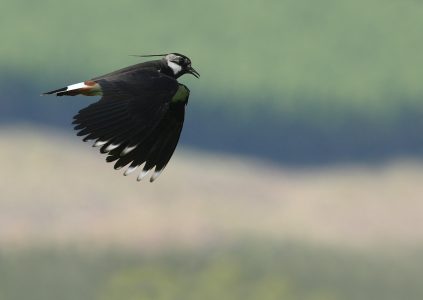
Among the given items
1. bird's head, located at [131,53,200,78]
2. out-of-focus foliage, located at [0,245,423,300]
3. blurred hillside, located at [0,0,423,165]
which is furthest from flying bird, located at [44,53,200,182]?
blurred hillside, located at [0,0,423,165]

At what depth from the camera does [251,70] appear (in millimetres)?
41406

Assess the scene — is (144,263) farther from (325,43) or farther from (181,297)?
(325,43)

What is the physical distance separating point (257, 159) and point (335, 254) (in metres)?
6.73

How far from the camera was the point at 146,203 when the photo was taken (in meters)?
36.2

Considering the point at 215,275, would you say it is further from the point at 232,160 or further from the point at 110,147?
the point at 110,147

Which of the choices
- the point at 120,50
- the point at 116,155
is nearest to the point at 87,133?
the point at 116,155

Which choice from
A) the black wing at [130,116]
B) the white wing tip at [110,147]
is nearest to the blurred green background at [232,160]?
the black wing at [130,116]

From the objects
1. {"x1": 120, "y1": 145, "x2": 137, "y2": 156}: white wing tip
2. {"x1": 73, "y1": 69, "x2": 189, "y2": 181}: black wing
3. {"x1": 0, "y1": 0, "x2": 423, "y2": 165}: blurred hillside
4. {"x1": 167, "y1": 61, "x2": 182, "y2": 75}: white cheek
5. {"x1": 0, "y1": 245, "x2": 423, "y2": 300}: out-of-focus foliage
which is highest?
{"x1": 0, "y1": 0, "x2": 423, "y2": 165}: blurred hillside

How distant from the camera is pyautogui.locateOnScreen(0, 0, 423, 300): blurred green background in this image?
32.4 meters

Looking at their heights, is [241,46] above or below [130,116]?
above

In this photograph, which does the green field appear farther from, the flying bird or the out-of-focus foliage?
the flying bird

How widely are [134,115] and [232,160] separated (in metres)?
29.4

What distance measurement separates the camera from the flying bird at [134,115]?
10180mm

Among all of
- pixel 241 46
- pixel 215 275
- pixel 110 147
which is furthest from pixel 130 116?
pixel 241 46
